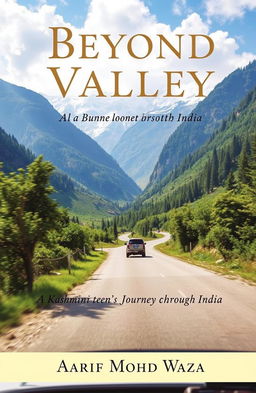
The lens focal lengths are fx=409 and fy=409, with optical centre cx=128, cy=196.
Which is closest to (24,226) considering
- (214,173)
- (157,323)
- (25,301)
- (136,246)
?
(25,301)

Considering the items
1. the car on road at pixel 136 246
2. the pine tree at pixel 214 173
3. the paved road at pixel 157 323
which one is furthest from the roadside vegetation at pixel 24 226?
the pine tree at pixel 214 173

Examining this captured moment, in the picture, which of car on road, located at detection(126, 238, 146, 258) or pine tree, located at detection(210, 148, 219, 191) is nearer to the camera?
car on road, located at detection(126, 238, 146, 258)

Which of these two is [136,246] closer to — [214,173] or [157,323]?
[157,323]

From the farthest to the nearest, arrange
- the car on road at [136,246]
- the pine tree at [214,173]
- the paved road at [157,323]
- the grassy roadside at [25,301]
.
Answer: the pine tree at [214,173] → the car on road at [136,246] → the grassy roadside at [25,301] → the paved road at [157,323]

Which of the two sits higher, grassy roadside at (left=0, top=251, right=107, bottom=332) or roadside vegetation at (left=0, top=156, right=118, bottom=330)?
roadside vegetation at (left=0, top=156, right=118, bottom=330)

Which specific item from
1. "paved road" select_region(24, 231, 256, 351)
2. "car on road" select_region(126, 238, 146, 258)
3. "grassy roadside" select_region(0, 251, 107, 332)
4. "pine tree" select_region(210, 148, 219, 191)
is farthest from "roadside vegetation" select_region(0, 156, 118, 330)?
"pine tree" select_region(210, 148, 219, 191)

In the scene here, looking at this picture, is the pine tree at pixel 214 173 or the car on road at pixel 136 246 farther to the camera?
the pine tree at pixel 214 173

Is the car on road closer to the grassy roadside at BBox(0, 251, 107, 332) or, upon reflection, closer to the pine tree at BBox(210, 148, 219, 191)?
the grassy roadside at BBox(0, 251, 107, 332)

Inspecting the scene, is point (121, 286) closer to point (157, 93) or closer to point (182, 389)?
point (157, 93)

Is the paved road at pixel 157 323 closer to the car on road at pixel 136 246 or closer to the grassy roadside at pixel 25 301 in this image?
the grassy roadside at pixel 25 301

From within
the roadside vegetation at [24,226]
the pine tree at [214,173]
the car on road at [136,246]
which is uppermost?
the pine tree at [214,173]

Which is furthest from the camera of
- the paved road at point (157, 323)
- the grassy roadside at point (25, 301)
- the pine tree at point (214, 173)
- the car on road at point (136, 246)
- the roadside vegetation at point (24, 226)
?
the pine tree at point (214, 173)

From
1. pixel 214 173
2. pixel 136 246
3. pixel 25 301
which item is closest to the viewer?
pixel 25 301

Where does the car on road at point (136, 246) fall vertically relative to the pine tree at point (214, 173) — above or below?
below
